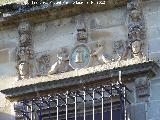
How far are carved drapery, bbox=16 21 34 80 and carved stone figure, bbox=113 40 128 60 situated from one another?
1424mm

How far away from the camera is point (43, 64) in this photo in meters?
13.2

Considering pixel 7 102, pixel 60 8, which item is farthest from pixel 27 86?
pixel 60 8

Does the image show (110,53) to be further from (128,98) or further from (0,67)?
(0,67)

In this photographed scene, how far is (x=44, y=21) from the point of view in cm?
1352

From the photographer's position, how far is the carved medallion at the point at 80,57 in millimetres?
12922

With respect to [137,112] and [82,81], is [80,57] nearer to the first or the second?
[82,81]

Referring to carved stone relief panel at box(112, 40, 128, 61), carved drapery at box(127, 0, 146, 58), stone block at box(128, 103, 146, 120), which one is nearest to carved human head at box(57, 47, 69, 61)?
carved stone relief panel at box(112, 40, 128, 61)

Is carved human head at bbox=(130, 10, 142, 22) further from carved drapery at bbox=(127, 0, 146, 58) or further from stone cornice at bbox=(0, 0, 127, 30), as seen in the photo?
stone cornice at bbox=(0, 0, 127, 30)

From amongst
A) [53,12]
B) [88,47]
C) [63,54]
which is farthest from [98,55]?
[53,12]

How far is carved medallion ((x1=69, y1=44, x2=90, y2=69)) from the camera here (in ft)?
42.4

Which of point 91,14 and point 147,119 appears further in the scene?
point 91,14

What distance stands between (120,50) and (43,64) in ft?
4.31

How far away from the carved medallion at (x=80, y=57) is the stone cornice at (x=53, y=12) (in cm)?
62

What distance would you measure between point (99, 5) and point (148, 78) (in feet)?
5.02
